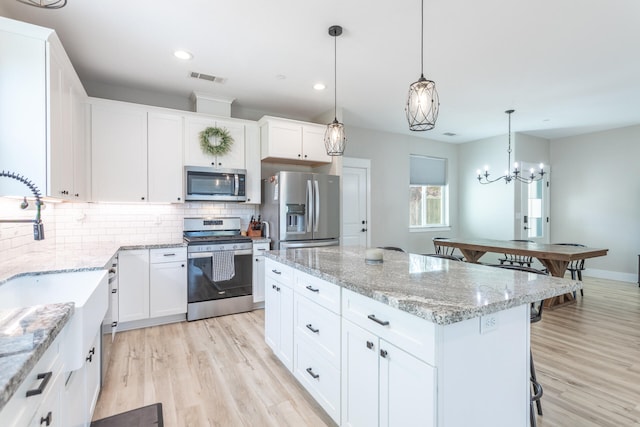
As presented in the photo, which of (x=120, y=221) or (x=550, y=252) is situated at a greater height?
(x=120, y=221)

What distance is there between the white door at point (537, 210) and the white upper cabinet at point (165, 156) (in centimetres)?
623

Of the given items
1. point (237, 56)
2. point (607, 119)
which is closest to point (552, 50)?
point (237, 56)

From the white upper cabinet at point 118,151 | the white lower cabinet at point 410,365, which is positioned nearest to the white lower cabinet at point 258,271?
the white upper cabinet at point 118,151

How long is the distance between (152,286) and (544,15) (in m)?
4.34

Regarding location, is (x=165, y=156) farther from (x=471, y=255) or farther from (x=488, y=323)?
(x=471, y=255)

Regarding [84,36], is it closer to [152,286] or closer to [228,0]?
[228,0]

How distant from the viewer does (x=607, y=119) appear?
530 cm

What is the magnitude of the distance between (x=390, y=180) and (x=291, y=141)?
253 cm

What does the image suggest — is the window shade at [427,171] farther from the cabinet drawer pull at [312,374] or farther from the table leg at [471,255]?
the cabinet drawer pull at [312,374]

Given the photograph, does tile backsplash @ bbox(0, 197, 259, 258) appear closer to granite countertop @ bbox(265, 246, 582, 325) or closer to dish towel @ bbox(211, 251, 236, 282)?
dish towel @ bbox(211, 251, 236, 282)

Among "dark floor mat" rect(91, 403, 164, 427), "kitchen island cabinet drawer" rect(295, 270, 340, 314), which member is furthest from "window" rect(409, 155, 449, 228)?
"dark floor mat" rect(91, 403, 164, 427)

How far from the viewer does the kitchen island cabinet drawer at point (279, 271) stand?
7.84ft

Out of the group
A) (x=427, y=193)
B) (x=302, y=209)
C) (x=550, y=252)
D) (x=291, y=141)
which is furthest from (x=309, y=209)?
(x=427, y=193)

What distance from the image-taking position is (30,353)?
33.5 inches
